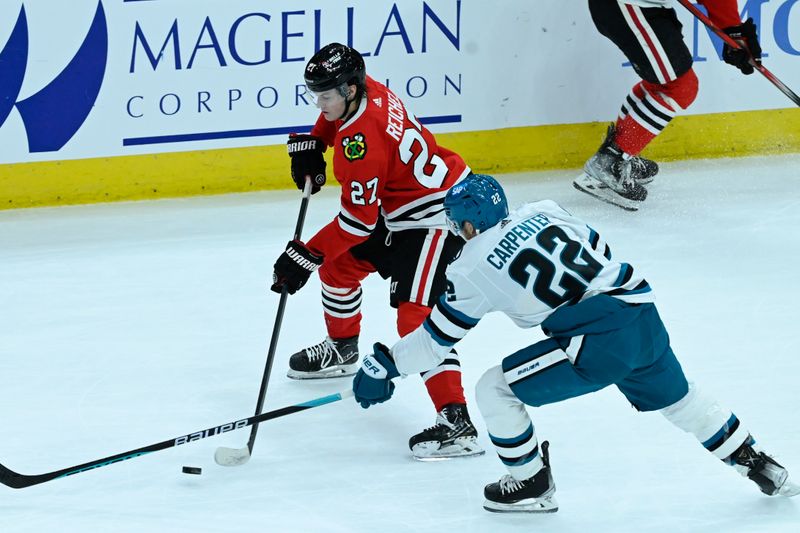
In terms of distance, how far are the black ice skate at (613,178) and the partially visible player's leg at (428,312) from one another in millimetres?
2027

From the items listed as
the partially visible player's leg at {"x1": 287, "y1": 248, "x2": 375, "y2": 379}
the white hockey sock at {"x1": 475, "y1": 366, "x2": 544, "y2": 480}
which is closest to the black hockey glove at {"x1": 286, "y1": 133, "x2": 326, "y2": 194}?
the partially visible player's leg at {"x1": 287, "y1": 248, "x2": 375, "y2": 379}

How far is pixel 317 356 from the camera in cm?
383

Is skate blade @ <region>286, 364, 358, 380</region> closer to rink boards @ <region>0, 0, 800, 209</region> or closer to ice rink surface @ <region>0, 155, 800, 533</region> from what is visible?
ice rink surface @ <region>0, 155, 800, 533</region>

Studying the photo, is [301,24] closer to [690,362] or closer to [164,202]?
[164,202]

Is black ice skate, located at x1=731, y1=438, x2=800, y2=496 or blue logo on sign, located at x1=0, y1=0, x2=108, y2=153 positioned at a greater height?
black ice skate, located at x1=731, y1=438, x2=800, y2=496

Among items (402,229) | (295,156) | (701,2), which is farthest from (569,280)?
(701,2)

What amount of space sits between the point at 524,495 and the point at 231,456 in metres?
0.71

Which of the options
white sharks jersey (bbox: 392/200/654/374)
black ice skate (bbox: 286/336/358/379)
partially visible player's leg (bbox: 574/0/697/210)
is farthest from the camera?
partially visible player's leg (bbox: 574/0/697/210)

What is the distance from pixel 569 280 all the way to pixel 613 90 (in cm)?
329

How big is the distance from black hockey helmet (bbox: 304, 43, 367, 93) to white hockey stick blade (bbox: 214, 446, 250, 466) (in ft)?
→ 2.89

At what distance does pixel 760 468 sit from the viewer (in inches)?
114

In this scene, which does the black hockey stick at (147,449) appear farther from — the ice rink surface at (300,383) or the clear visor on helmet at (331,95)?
the clear visor on helmet at (331,95)

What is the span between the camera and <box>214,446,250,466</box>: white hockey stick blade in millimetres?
3172

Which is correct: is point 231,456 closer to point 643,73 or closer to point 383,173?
point 383,173
